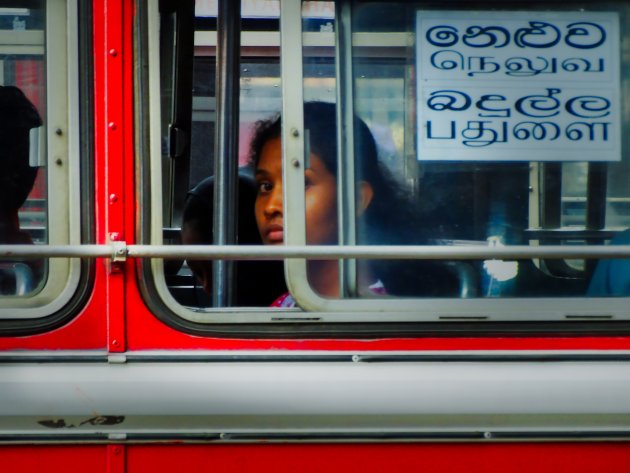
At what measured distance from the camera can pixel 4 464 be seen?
1.98 meters

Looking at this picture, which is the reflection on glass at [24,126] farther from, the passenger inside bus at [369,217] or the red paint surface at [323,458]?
the passenger inside bus at [369,217]

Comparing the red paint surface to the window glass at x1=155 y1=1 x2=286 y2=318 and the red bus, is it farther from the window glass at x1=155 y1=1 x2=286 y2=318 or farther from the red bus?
the window glass at x1=155 y1=1 x2=286 y2=318

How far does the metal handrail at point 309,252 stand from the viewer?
193 cm

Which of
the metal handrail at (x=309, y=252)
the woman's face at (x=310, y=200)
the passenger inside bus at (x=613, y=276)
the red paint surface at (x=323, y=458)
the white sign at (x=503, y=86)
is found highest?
the white sign at (x=503, y=86)

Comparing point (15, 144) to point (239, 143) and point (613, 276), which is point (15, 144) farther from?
point (613, 276)

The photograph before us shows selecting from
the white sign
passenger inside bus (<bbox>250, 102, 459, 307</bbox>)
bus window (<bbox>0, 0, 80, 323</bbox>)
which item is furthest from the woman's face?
bus window (<bbox>0, 0, 80, 323</bbox>)

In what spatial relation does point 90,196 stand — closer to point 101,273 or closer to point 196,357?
point 101,273

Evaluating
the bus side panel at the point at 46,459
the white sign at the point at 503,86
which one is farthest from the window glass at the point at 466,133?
the bus side panel at the point at 46,459

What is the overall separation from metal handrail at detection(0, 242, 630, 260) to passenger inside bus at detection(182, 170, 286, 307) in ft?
0.58

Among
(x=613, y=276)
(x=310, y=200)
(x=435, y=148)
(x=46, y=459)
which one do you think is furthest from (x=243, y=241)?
(x=613, y=276)

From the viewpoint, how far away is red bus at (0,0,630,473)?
1983 mm

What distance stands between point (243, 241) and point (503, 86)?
70cm

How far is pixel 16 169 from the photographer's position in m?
2.04

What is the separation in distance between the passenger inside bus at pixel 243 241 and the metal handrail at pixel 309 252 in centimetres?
18
